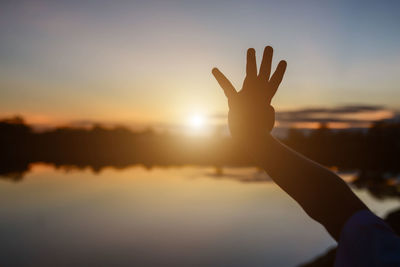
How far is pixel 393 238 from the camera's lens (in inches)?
24.8

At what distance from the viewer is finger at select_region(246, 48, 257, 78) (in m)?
1.08

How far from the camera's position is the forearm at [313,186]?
30.3 inches

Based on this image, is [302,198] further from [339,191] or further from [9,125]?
[9,125]

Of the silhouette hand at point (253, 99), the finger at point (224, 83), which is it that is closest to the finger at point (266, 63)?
the silhouette hand at point (253, 99)

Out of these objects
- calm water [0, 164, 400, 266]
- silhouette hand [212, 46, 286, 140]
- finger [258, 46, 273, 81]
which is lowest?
calm water [0, 164, 400, 266]

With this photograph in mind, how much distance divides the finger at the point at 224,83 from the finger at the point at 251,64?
9 centimetres

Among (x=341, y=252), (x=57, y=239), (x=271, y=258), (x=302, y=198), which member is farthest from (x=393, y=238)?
(x=57, y=239)

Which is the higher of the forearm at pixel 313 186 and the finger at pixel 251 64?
the finger at pixel 251 64

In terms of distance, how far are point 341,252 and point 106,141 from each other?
14287cm

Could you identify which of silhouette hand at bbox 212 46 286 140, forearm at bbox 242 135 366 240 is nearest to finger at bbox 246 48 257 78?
silhouette hand at bbox 212 46 286 140

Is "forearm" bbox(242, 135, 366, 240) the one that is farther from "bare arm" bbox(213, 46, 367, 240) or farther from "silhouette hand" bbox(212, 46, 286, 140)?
"silhouette hand" bbox(212, 46, 286, 140)

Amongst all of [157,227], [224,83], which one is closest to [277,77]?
[224,83]

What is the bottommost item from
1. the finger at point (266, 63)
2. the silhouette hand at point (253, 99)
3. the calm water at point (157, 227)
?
the calm water at point (157, 227)

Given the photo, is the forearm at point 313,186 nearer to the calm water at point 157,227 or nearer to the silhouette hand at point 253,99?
the silhouette hand at point 253,99
